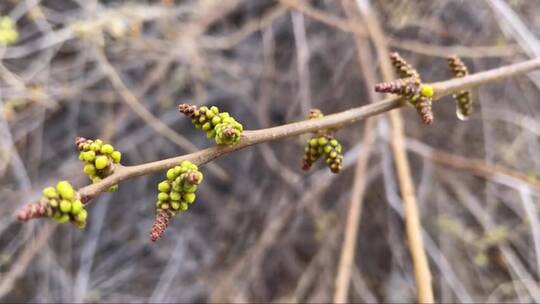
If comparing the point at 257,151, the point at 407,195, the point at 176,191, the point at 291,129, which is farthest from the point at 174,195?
the point at 257,151

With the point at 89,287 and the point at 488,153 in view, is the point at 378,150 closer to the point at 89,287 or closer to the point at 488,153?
the point at 488,153

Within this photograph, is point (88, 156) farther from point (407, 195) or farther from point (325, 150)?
point (407, 195)

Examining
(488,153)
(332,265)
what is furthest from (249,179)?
(488,153)

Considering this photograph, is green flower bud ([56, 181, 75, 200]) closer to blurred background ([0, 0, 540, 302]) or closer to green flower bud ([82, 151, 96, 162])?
green flower bud ([82, 151, 96, 162])

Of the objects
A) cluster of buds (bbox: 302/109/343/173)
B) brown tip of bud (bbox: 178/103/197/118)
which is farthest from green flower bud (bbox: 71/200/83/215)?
cluster of buds (bbox: 302/109/343/173)

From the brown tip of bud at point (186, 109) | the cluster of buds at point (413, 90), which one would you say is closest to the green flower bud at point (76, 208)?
the brown tip of bud at point (186, 109)

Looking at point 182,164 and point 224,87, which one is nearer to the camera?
point 182,164
